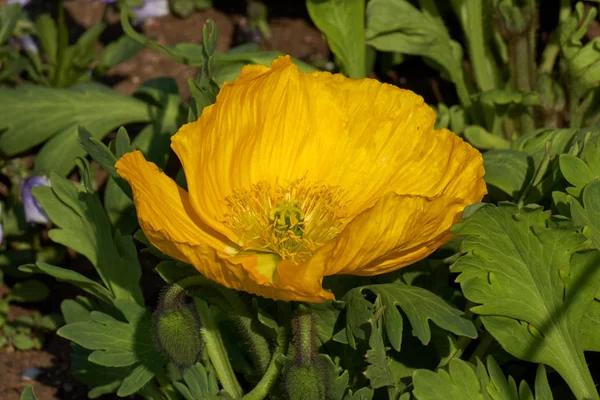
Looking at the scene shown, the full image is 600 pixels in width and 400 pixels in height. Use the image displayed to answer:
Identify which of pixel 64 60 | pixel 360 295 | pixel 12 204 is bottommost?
pixel 12 204

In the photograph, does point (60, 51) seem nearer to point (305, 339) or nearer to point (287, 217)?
point (287, 217)

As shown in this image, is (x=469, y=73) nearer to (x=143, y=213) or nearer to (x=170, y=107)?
(x=170, y=107)

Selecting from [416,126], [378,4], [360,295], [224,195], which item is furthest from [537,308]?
[378,4]

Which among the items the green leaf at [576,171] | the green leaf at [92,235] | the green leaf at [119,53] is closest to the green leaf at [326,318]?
the green leaf at [92,235]

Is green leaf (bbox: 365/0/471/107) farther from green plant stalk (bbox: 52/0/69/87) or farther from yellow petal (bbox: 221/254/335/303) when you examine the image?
yellow petal (bbox: 221/254/335/303)

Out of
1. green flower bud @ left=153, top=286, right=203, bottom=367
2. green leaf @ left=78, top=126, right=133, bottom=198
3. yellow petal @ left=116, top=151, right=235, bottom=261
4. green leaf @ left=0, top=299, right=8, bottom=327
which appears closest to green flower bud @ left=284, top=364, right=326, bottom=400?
green flower bud @ left=153, top=286, right=203, bottom=367

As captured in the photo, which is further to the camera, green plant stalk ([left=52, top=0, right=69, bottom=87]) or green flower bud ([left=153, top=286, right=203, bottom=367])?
green plant stalk ([left=52, top=0, right=69, bottom=87])

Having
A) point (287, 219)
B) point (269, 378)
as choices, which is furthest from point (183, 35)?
point (269, 378)

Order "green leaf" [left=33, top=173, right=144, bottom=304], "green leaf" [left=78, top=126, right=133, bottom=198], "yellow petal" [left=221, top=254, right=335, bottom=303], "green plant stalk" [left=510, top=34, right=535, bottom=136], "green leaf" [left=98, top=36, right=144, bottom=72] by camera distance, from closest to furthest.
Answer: "yellow petal" [left=221, top=254, right=335, bottom=303]
"green leaf" [left=78, top=126, right=133, bottom=198]
"green leaf" [left=33, top=173, right=144, bottom=304]
"green plant stalk" [left=510, top=34, right=535, bottom=136]
"green leaf" [left=98, top=36, right=144, bottom=72]
